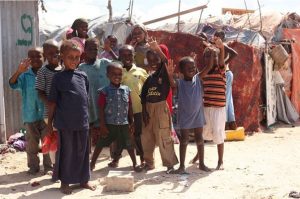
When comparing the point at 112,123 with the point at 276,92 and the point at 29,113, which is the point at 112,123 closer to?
the point at 29,113

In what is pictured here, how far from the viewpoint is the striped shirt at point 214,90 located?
17.9 ft

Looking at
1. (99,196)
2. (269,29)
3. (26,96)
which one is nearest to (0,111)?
(26,96)

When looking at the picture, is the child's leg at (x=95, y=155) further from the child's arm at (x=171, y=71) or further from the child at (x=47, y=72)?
the child's arm at (x=171, y=71)

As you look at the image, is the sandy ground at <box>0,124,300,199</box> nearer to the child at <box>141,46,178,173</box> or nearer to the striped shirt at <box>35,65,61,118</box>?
the child at <box>141,46,178,173</box>

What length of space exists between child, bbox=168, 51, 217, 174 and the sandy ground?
456 mm

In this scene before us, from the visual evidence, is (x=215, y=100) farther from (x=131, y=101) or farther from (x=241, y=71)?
(x=241, y=71)

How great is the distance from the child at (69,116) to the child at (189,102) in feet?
4.07

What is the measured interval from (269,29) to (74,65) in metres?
7.81

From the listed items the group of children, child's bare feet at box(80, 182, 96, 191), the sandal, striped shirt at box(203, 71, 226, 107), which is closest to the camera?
child's bare feet at box(80, 182, 96, 191)

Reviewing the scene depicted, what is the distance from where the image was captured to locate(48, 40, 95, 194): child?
14.5 feet

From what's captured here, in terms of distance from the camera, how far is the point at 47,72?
4852 mm

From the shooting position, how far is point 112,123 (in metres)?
5.22

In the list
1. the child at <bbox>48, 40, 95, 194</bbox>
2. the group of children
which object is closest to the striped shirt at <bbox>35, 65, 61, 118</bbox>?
the group of children

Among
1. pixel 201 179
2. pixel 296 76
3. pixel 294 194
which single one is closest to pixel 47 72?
pixel 201 179
